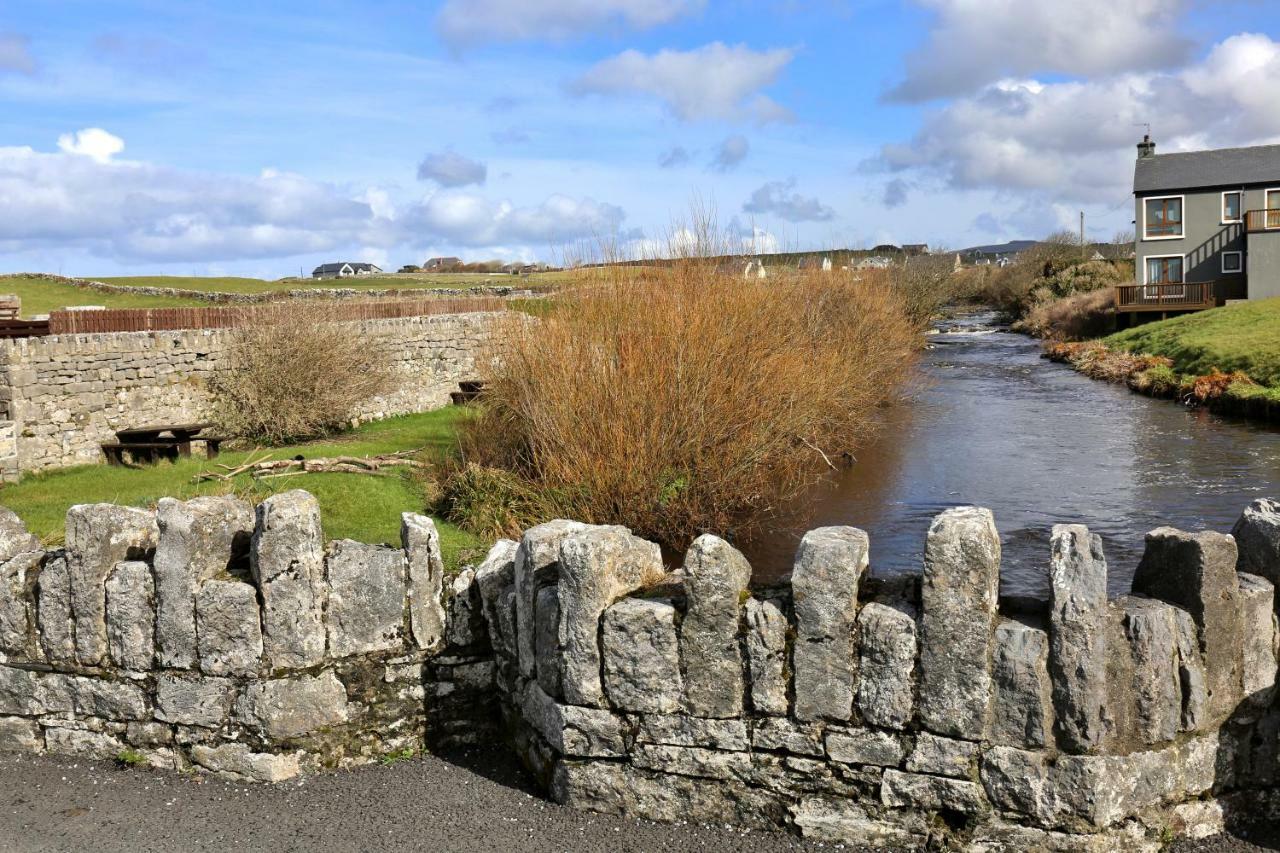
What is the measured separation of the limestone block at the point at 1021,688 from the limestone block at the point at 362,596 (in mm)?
3342

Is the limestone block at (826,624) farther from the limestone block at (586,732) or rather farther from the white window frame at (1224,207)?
the white window frame at (1224,207)

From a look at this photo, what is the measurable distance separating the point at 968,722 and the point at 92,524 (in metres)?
5.06

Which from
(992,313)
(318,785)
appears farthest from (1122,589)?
(992,313)

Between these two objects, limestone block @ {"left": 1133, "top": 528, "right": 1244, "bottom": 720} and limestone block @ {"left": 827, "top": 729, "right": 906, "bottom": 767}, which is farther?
limestone block @ {"left": 827, "top": 729, "right": 906, "bottom": 767}

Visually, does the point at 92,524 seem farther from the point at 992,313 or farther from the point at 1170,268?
the point at 992,313

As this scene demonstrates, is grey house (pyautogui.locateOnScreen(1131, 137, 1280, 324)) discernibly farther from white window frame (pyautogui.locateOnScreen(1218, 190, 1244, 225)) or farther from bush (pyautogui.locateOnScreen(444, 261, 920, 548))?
bush (pyautogui.locateOnScreen(444, 261, 920, 548))

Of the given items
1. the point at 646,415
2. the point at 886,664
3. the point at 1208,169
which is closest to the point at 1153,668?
the point at 886,664

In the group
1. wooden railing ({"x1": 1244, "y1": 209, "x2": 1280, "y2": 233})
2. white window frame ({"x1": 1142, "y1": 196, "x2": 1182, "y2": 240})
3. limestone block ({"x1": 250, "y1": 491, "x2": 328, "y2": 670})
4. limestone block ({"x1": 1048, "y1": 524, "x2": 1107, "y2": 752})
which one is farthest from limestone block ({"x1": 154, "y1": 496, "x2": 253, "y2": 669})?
white window frame ({"x1": 1142, "y1": 196, "x2": 1182, "y2": 240})

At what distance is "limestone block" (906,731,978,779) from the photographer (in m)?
5.28

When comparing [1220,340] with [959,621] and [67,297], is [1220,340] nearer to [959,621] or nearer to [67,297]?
[959,621]

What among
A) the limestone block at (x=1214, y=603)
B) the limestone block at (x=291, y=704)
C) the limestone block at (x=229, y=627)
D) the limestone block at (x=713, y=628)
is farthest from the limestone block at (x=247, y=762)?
the limestone block at (x=1214, y=603)

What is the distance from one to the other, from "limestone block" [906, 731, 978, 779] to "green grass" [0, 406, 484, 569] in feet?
21.3

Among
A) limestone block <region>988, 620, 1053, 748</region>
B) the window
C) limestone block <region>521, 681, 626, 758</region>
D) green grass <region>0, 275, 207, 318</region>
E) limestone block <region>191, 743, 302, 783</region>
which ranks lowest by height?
limestone block <region>191, 743, 302, 783</region>

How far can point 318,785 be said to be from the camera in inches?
252
